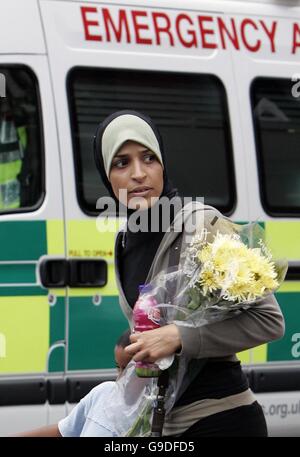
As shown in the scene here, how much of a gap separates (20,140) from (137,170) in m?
2.28

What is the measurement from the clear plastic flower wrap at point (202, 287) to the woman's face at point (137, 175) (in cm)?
17

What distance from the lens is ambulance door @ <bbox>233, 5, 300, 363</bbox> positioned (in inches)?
196

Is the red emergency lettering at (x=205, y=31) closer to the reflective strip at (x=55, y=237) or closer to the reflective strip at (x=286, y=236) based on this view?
the reflective strip at (x=286, y=236)

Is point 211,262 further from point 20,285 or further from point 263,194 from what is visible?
point 263,194

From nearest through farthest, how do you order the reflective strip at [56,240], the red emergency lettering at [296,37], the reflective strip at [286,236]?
the reflective strip at [56,240] → the reflective strip at [286,236] → the red emergency lettering at [296,37]

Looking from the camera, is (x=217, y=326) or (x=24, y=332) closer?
(x=217, y=326)

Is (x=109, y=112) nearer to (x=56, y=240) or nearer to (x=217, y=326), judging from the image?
(x=56, y=240)

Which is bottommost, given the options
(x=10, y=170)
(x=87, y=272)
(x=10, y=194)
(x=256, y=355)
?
(x=256, y=355)

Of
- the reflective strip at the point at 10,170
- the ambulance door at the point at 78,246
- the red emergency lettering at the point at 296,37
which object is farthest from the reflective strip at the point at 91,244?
the red emergency lettering at the point at 296,37

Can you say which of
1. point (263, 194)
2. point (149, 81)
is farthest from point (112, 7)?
point (263, 194)

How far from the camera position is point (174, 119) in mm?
4902

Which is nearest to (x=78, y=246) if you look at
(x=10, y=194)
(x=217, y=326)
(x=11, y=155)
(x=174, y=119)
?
(x=10, y=194)

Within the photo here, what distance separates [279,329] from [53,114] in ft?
8.31

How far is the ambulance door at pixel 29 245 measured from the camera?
14.4 ft
